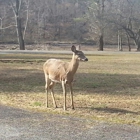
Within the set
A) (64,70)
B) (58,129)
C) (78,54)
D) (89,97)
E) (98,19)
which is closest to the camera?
(58,129)

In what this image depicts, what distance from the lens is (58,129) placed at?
7914 millimetres

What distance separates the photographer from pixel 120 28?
63219mm

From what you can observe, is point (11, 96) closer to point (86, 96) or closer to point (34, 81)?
point (86, 96)

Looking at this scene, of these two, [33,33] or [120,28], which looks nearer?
[120,28]

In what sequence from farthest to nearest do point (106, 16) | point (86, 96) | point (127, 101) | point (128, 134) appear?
point (106, 16), point (86, 96), point (127, 101), point (128, 134)

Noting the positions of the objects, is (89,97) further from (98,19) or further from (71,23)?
(71,23)

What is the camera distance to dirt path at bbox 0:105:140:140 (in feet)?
23.9

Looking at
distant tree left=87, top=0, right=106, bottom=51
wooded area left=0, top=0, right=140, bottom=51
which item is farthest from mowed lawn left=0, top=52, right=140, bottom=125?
distant tree left=87, top=0, right=106, bottom=51

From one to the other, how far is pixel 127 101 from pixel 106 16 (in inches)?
1978

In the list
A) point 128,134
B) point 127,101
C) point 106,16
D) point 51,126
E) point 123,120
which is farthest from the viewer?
point 106,16

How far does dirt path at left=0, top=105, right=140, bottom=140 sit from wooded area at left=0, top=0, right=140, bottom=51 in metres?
50.3

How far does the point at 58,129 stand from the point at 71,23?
8071 cm

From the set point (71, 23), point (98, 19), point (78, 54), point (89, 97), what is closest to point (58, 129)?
point (78, 54)

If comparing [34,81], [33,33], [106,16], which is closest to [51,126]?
[34,81]
